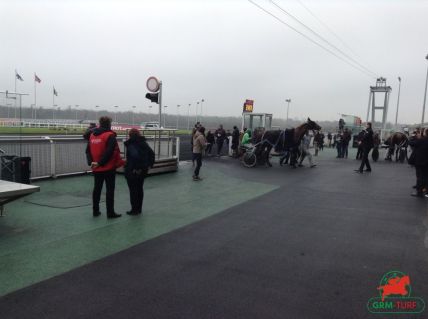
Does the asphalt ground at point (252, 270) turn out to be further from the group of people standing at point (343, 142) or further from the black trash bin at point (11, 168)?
the group of people standing at point (343, 142)

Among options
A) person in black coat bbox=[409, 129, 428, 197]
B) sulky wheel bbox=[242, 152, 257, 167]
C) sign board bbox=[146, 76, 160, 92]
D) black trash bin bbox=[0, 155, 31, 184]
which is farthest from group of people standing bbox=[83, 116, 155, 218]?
sulky wheel bbox=[242, 152, 257, 167]

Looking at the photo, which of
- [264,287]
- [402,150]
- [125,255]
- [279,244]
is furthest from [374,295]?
[402,150]

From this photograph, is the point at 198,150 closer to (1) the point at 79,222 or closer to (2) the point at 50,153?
(2) the point at 50,153

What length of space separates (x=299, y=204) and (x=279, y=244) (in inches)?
119

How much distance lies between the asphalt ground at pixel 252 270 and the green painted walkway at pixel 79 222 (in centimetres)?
32

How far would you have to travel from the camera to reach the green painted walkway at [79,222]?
462 centimetres

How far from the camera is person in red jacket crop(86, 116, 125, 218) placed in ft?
21.5

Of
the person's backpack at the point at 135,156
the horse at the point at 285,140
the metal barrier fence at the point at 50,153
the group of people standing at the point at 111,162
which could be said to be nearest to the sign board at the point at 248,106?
the horse at the point at 285,140

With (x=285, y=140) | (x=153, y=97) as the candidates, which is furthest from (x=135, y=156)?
(x=285, y=140)

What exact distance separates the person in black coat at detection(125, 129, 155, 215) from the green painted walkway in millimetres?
324

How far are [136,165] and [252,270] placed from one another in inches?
134

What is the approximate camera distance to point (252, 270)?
14.7 ft

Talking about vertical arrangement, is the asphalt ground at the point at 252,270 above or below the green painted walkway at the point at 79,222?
above

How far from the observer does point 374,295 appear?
3.90 m
